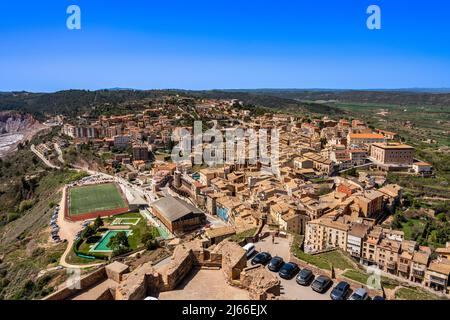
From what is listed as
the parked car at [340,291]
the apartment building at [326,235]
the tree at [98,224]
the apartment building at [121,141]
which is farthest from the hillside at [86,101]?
the parked car at [340,291]

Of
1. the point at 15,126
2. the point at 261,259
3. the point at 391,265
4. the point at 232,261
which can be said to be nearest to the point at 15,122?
the point at 15,126

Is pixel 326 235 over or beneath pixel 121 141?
beneath

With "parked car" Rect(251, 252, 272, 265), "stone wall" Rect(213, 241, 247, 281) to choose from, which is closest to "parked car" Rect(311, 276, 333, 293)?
"parked car" Rect(251, 252, 272, 265)

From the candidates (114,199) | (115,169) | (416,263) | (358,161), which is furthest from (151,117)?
(416,263)

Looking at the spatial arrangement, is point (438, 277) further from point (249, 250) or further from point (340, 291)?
point (340, 291)

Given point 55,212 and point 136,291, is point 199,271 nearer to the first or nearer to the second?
point 136,291
